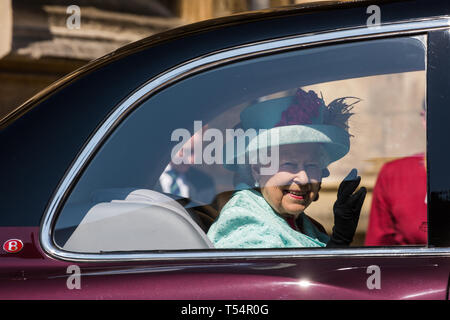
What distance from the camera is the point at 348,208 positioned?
2234 mm

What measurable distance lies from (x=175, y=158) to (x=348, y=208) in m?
0.51

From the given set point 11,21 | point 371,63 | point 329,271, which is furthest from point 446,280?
point 11,21

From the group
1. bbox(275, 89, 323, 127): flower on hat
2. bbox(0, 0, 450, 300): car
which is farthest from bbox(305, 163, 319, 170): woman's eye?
→ bbox(0, 0, 450, 300): car

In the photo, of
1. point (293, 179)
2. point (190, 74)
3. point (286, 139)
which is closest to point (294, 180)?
point (293, 179)

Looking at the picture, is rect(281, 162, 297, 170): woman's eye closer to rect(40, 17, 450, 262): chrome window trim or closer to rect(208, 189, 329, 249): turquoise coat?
rect(208, 189, 329, 249): turquoise coat

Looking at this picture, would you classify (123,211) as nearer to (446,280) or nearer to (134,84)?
(134,84)

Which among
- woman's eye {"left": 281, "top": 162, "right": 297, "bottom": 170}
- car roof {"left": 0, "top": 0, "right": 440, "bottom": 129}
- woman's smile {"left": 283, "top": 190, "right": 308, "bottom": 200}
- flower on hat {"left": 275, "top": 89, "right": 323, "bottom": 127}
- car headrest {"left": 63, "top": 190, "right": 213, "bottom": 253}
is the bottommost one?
car headrest {"left": 63, "top": 190, "right": 213, "bottom": 253}

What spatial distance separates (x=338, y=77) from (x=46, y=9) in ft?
14.8

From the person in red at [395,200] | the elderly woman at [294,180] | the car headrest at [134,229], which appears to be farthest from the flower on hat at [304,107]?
the person in red at [395,200]

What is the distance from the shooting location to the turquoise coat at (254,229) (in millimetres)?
2020

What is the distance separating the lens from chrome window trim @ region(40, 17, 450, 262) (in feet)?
6.06

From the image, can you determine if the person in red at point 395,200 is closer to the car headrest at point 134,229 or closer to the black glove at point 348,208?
the black glove at point 348,208

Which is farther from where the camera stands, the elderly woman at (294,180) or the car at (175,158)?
the elderly woman at (294,180)

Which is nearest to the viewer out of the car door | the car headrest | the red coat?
the car door
